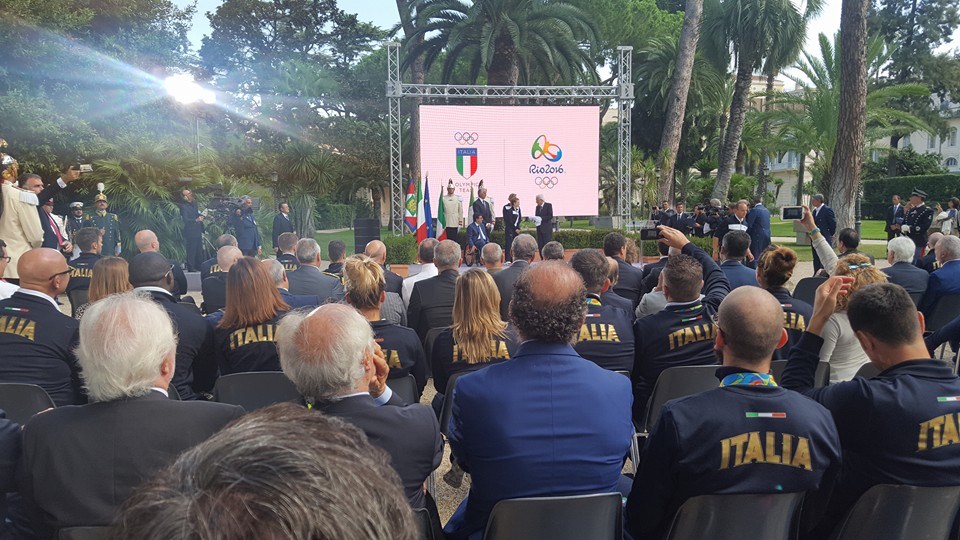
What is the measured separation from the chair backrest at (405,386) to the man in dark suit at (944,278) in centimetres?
448

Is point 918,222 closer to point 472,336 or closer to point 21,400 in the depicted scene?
point 472,336

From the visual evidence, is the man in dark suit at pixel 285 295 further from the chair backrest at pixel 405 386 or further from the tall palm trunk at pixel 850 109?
the tall palm trunk at pixel 850 109

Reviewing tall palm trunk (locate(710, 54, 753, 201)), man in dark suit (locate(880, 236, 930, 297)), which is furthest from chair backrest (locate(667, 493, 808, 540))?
tall palm trunk (locate(710, 54, 753, 201))

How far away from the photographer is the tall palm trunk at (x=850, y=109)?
1215 cm

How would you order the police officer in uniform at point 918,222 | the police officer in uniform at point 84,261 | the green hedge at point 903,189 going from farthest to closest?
the green hedge at point 903,189 → the police officer in uniform at point 918,222 → the police officer in uniform at point 84,261

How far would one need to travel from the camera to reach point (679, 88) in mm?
21750

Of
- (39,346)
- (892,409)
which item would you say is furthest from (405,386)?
(892,409)

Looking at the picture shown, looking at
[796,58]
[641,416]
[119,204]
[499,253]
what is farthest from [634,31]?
[641,416]

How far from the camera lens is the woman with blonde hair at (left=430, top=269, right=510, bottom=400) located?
3666 mm

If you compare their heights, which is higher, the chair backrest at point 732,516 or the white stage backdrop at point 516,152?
the white stage backdrop at point 516,152

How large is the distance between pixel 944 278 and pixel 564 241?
1200 centimetres

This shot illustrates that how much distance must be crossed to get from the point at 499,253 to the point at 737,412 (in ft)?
14.2

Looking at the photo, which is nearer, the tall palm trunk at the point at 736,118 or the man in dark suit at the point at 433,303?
the man in dark suit at the point at 433,303

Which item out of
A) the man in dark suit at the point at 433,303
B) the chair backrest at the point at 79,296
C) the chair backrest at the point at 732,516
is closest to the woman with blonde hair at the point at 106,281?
the man in dark suit at the point at 433,303
